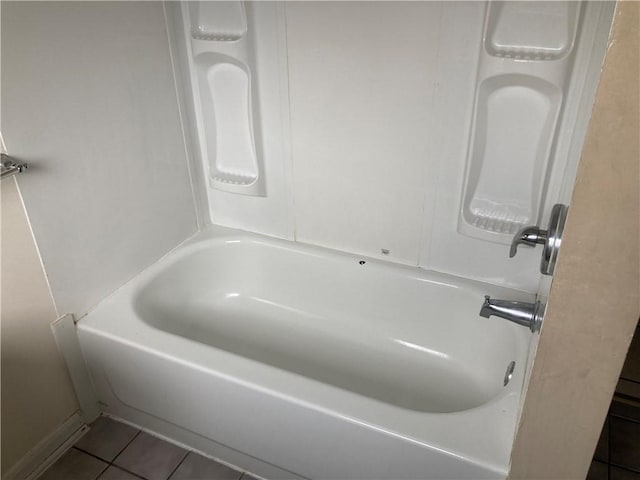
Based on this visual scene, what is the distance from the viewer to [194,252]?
2.08 metres

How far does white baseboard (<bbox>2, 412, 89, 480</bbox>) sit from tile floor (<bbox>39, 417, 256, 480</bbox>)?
19 millimetres

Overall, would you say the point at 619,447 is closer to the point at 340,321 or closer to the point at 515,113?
the point at 340,321

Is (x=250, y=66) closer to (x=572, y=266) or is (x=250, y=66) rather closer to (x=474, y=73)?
(x=474, y=73)

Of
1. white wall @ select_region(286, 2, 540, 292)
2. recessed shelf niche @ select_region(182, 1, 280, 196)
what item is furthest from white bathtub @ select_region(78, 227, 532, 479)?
recessed shelf niche @ select_region(182, 1, 280, 196)

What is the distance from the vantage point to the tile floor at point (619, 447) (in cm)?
164

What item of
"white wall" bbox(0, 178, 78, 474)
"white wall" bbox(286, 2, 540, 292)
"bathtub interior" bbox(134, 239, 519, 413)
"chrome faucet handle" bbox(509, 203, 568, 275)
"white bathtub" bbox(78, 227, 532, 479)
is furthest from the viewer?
"bathtub interior" bbox(134, 239, 519, 413)

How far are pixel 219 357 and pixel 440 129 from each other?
3.13 feet

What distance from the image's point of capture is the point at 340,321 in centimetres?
204

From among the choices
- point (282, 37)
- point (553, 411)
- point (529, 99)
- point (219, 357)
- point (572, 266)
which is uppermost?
point (282, 37)

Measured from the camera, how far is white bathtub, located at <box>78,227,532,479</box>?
51.8 inches

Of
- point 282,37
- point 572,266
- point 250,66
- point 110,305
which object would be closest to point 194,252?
point 110,305

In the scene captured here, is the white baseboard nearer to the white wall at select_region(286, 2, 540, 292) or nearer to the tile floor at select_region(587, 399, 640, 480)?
the white wall at select_region(286, 2, 540, 292)

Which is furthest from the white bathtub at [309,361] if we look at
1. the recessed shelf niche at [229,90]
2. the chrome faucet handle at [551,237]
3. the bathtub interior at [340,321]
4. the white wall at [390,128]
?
the chrome faucet handle at [551,237]

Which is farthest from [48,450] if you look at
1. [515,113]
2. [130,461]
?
[515,113]
